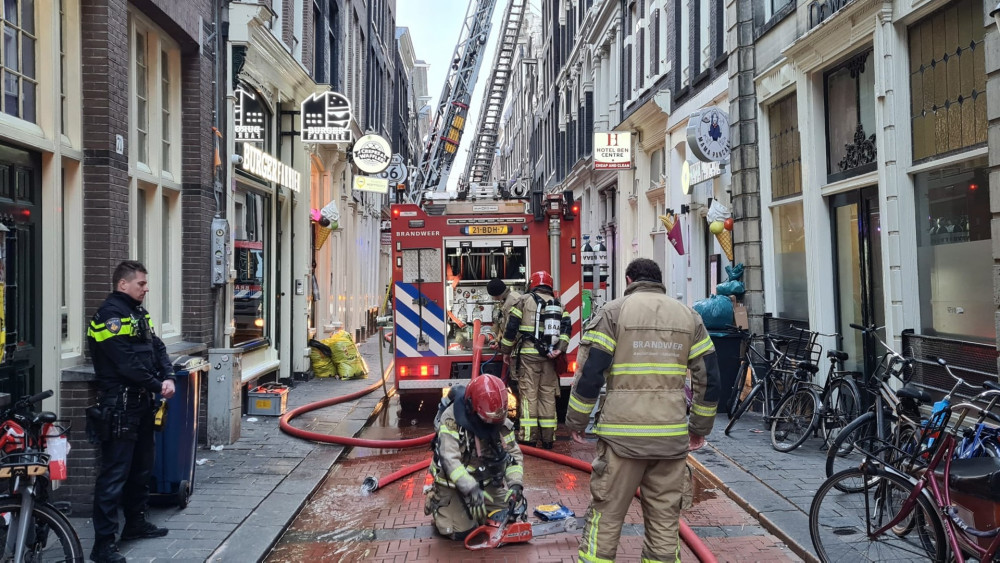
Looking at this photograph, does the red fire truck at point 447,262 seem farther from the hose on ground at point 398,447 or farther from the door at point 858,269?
the door at point 858,269

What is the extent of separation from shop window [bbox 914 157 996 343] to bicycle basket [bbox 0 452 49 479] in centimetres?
666

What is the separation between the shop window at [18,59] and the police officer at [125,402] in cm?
154

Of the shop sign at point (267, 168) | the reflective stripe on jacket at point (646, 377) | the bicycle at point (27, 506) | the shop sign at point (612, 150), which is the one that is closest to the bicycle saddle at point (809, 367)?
the reflective stripe on jacket at point (646, 377)

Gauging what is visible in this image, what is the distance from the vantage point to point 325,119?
12461mm

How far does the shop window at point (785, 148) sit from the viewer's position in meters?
10.4

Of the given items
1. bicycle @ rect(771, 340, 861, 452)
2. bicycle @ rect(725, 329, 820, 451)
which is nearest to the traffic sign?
bicycle @ rect(725, 329, 820, 451)

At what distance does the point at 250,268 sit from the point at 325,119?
264 cm

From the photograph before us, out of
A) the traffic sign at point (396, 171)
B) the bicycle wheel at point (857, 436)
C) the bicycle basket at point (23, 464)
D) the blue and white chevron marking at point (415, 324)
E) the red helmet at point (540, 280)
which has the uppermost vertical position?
the traffic sign at point (396, 171)

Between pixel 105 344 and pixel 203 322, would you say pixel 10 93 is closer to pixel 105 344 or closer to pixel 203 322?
pixel 105 344

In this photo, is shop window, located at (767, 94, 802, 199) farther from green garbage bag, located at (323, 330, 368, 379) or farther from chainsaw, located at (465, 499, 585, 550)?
green garbage bag, located at (323, 330, 368, 379)

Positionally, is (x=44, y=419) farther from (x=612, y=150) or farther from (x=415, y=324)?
(x=612, y=150)

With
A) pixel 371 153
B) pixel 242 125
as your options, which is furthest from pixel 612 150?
pixel 242 125

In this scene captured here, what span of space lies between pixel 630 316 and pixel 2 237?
354cm

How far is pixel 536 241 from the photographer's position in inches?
409
